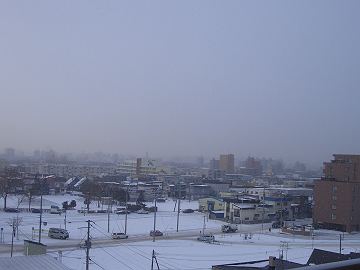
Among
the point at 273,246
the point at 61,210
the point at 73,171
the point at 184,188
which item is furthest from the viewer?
the point at 73,171

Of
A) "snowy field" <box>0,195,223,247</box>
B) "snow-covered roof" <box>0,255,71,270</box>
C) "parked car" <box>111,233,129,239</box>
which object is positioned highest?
"snow-covered roof" <box>0,255,71,270</box>

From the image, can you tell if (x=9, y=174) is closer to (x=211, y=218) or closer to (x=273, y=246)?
(x=211, y=218)

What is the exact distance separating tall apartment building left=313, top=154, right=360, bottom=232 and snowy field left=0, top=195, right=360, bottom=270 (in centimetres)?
51

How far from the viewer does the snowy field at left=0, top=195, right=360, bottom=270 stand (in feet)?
18.8

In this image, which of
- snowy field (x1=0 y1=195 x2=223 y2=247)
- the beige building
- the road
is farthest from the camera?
the beige building

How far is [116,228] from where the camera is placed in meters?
8.68

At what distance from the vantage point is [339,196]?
10180 mm

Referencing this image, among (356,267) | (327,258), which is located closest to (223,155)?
(327,258)

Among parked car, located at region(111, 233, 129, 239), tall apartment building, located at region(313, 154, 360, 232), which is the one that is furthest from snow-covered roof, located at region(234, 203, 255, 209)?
parked car, located at region(111, 233, 129, 239)

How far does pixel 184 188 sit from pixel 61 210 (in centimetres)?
724

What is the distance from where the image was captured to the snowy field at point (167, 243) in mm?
5742

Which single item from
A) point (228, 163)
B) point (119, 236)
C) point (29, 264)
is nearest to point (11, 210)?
point (119, 236)

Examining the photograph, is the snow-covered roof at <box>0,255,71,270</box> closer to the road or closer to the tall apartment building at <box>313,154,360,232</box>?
the road

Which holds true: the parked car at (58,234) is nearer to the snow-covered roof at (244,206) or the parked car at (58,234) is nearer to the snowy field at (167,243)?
the snowy field at (167,243)
